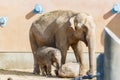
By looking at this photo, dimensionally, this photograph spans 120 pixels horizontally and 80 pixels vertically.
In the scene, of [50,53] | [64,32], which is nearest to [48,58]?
[50,53]

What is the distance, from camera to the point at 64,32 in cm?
1041

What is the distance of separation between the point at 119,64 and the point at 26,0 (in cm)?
1069

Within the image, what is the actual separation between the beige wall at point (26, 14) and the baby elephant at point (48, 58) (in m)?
3.04

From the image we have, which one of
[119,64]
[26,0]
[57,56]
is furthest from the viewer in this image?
[26,0]

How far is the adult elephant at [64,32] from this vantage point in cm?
1007

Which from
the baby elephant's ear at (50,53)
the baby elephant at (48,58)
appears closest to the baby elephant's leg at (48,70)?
the baby elephant at (48,58)

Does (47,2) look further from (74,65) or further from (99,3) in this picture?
(74,65)

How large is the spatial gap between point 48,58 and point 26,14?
343cm

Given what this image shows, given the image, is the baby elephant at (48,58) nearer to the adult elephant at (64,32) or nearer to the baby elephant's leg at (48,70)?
the baby elephant's leg at (48,70)

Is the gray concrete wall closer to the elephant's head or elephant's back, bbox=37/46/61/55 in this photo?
elephant's back, bbox=37/46/61/55

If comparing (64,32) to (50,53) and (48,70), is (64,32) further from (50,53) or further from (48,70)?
(48,70)

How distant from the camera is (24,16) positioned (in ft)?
44.5

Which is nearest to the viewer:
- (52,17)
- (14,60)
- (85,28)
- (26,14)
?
(85,28)

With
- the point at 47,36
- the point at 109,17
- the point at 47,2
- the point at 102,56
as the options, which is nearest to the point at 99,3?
the point at 109,17
